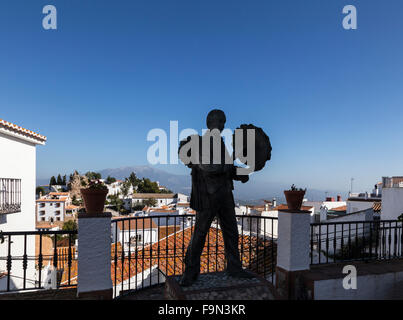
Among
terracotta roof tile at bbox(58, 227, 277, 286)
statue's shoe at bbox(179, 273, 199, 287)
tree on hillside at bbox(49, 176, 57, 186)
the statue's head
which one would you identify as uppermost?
the statue's head

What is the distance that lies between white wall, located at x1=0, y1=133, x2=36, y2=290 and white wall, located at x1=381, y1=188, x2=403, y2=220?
1373cm

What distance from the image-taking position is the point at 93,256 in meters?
3.51

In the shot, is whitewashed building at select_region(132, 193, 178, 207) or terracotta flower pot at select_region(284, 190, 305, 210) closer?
terracotta flower pot at select_region(284, 190, 305, 210)

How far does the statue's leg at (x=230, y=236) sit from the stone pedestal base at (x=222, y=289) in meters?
0.18

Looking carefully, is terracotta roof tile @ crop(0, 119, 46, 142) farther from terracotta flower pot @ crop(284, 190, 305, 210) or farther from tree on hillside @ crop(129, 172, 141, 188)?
tree on hillside @ crop(129, 172, 141, 188)

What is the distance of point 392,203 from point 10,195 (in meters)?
14.6

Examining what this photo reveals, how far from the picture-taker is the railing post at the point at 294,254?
14.4 ft

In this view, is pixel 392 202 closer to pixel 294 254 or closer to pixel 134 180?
pixel 294 254

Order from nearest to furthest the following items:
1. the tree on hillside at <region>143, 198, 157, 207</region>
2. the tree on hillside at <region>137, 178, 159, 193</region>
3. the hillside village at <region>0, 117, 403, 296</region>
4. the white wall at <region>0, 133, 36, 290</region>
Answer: the hillside village at <region>0, 117, 403, 296</region> < the white wall at <region>0, 133, 36, 290</region> < the tree on hillside at <region>143, 198, 157, 207</region> < the tree on hillside at <region>137, 178, 159, 193</region>

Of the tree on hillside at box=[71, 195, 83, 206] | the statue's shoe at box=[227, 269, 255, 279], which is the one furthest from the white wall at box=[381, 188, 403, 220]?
the tree on hillside at box=[71, 195, 83, 206]

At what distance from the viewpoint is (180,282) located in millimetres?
3365

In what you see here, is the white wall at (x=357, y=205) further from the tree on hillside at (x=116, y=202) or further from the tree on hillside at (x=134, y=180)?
the tree on hillside at (x=134, y=180)

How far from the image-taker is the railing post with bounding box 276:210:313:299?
4.40 m
